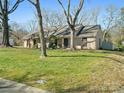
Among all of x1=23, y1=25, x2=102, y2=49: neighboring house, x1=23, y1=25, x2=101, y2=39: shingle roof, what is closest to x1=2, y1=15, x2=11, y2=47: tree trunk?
x1=23, y1=25, x2=102, y2=49: neighboring house

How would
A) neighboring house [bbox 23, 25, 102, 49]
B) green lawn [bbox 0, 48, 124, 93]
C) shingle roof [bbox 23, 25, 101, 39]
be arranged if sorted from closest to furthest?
green lawn [bbox 0, 48, 124, 93] → neighboring house [bbox 23, 25, 102, 49] → shingle roof [bbox 23, 25, 101, 39]

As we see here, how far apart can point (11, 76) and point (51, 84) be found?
294 cm

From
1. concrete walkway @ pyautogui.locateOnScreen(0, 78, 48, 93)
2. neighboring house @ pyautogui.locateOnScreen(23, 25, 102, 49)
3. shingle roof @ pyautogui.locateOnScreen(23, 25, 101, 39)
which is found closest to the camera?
concrete walkway @ pyautogui.locateOnScreen(0, 78, 48, 93)

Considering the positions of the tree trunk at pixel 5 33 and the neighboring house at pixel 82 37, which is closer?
the tree trunk at pixel 5 33

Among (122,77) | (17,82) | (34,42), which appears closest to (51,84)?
(17,82)

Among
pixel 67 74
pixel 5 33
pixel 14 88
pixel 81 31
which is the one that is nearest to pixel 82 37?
pixel 81 31

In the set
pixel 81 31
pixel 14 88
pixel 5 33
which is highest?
pixel 81 31

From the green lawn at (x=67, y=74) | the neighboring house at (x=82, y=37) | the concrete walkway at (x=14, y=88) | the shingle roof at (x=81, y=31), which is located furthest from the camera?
the shingle roof at (x=81, y=31)

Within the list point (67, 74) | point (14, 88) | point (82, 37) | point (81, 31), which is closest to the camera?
point (14, 88)

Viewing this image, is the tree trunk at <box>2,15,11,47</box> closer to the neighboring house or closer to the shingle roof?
the neighboring house

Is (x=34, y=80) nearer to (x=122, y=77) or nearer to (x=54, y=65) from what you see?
(x=54, y=65)

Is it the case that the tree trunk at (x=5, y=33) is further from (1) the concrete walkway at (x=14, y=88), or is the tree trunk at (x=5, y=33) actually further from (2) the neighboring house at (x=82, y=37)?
(1) the concrete walkway at (x=14, y=88)

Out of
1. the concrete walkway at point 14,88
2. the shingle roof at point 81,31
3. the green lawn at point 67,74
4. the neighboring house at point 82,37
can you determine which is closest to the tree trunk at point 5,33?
the neighboring house at point 82,37

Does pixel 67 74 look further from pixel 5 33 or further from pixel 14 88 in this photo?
pixel 5 33
